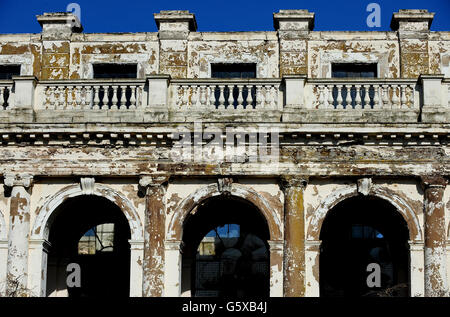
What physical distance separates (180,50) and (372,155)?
5520mm

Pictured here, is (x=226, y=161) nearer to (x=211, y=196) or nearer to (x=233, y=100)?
(x=211, y=196)

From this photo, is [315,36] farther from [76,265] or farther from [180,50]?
[76,265]

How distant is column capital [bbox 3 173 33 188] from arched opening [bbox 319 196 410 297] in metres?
7.58

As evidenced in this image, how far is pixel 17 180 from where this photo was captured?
22.2 metres

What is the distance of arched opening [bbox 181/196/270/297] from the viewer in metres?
25.5

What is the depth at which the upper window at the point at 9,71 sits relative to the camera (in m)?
24.8

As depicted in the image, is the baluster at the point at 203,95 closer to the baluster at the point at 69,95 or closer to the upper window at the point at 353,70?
the baluster at the point at 69,95

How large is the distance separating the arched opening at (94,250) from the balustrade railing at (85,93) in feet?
9.53

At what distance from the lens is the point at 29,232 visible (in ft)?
73.0

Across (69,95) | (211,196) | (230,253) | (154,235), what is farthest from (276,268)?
(69,95)

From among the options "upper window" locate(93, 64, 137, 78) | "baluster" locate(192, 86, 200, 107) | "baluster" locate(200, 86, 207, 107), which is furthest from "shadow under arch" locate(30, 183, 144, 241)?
"upper window" locate(93, 64, 137, 78)

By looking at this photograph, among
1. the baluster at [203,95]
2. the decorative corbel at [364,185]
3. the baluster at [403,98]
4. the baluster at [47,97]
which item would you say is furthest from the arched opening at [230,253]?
the baluster at [403,98]

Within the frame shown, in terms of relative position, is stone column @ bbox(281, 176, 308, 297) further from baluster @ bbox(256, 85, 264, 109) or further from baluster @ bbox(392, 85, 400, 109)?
baluster @ bbox(392, 85, 400, 109)

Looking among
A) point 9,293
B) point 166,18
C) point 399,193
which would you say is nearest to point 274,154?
point 399,193
